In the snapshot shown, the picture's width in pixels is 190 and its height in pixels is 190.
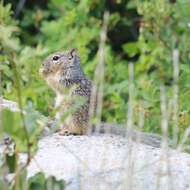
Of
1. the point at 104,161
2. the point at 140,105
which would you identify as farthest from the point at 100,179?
the point at 140,105

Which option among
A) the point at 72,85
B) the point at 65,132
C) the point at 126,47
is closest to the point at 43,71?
the point at 72,85

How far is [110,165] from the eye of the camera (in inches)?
167

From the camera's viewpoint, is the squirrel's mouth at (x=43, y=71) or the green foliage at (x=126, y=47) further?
the green foliage at (x=126, y=47)

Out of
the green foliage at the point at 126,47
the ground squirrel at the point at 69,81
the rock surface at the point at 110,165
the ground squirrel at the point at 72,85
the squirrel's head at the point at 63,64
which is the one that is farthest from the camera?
the green foliage at the point at 126,47

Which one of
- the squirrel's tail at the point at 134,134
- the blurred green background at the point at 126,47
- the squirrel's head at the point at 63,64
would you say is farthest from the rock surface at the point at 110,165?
the squirrel's head at the point at 63,64

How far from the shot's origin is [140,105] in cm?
578

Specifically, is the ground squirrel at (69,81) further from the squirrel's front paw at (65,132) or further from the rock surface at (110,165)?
the rock surface at (110,165)

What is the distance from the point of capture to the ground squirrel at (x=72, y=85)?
5277 mm

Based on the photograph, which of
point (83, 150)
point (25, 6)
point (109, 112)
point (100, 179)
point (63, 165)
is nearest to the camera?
point (100, 179)

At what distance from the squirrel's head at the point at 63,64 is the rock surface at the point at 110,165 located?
102 centimetres

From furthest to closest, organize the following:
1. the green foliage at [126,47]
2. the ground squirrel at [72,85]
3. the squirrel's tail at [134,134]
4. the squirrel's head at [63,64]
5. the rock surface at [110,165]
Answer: the green foliage at [126,47]
the squirrel's head at [63,64]
the ground squirrel at [72,85]
the squirrel's tail at [134,134]
the rock surface at [110,165]

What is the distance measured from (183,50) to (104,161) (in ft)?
10.1

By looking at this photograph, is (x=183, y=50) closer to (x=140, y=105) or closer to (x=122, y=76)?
(x=122, y=76)

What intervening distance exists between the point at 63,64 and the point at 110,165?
1.71 m
